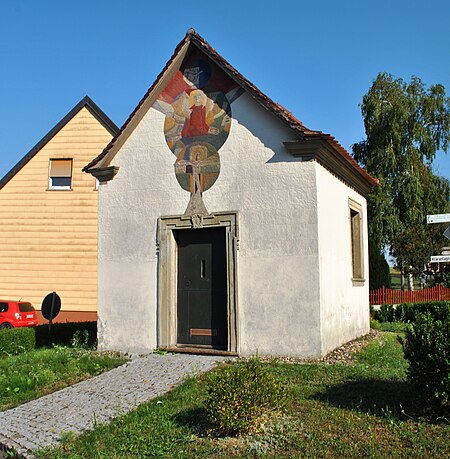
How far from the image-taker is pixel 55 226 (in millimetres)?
23016

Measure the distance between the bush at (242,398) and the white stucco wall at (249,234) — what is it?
158 inches

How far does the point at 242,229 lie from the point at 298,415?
5028 mm

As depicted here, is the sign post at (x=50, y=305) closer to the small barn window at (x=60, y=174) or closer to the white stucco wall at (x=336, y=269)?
the white stucco wall at (x=336, y=269)

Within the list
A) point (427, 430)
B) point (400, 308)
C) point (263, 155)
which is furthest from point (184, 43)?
point (400, 308)

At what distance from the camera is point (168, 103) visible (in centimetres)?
1224

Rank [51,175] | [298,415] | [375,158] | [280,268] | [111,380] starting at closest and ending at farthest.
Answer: [298,415], [111,380], [280,268], [51,175], [375,158]

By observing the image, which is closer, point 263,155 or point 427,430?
point 427,430

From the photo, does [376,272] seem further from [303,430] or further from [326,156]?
[303,430]

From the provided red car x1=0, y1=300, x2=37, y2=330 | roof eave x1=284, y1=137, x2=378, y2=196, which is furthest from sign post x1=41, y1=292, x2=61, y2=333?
roof eave x1=284, y1=137, x2=378, y2=196

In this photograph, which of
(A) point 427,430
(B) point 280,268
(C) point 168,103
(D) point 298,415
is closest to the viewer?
(A) point 427,430

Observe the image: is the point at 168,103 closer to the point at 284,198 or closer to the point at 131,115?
the point at 131,115

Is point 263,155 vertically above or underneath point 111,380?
above

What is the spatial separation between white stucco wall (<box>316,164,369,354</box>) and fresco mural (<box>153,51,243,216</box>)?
229 cm

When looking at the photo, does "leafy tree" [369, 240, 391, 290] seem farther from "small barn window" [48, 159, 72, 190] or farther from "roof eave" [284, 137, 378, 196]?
"roof eave" [284, 137, 378, 196]
